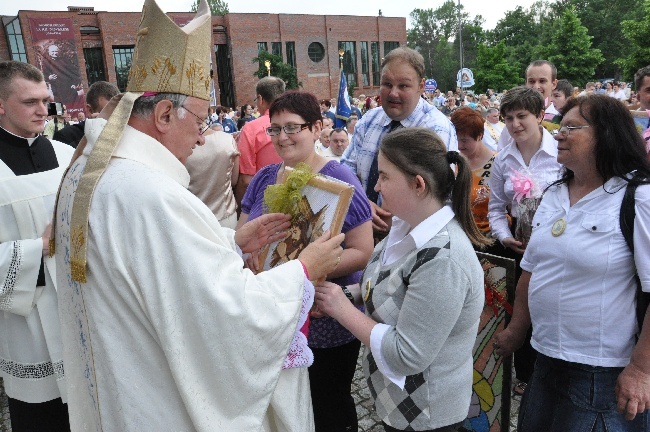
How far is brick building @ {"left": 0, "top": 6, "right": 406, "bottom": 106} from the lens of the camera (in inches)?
1363

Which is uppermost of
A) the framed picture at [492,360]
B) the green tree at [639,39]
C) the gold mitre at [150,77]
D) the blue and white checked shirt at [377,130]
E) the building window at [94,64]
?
the building window at [94,64]

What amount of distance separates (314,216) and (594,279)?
1.16m

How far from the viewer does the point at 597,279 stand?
1.89 m

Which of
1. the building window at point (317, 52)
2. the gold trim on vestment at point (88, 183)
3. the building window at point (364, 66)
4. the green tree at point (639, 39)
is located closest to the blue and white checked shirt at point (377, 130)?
the gold trim on vestment at point (88, 183)

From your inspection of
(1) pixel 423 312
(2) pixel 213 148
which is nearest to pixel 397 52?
(2) pixel 213 148

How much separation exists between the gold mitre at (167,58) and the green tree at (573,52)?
38.5m

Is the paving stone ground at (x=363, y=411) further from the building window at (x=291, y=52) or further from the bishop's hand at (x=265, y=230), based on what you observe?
the building window at (x=291, y=52)

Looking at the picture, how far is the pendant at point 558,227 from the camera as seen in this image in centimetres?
201

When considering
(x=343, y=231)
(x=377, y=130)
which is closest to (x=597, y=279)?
(x=343, y=231)

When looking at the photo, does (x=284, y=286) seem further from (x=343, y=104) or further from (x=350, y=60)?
(x=350, y=60)

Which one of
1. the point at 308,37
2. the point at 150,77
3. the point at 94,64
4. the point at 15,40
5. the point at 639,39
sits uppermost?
the point at 308,37

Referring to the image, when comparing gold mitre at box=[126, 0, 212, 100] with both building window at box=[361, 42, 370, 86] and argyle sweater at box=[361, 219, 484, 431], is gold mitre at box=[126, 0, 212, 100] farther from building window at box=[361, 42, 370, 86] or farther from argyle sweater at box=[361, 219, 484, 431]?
building window at box=[361, 42, 370, 86]

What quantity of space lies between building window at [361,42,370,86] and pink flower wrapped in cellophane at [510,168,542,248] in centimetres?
5207

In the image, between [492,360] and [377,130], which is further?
[377,130]
